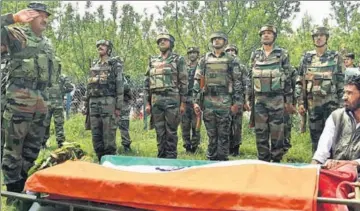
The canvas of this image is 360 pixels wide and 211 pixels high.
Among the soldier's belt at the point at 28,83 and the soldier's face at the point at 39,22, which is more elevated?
the soldier's face at the point at 39,22

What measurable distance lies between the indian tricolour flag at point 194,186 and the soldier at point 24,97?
5.46ft

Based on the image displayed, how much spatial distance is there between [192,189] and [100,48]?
4543mm

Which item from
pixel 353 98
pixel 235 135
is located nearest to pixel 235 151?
pixel 235 135

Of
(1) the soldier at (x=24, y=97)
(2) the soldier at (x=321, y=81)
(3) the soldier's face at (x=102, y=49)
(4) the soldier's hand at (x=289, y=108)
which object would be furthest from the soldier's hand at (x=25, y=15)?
(2) the soldier at (x=321, y=81)

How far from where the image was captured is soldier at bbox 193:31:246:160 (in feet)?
21.8

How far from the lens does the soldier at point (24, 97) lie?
4617 mm

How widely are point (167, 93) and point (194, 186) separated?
4.04 meters

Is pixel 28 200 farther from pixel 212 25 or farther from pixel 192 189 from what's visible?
pixel 212 25

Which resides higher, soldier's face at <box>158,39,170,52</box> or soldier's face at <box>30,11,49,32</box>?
soldier's face at <box>30,11,49,32</box>

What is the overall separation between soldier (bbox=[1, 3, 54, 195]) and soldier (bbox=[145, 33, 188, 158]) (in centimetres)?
203

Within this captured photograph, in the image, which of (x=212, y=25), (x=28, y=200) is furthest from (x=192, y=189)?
(x=212, y=25)

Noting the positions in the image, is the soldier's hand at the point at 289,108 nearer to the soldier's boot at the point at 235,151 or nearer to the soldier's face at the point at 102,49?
the soldier's boot at the point at 235,151

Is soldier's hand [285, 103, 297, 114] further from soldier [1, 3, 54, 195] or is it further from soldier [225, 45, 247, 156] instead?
soldier [1, 3, 54, 195]

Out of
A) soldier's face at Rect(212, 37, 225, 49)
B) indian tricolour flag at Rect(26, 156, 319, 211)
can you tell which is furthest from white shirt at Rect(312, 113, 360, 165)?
soldier's face at Rect(212, 37, 225, 49)
